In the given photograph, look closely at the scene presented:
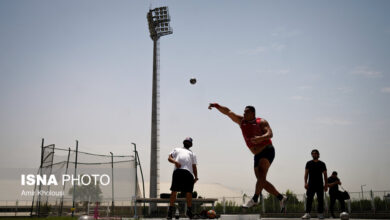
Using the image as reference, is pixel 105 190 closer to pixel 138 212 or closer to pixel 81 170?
pixel 81 170

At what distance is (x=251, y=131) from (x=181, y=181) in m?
2.28

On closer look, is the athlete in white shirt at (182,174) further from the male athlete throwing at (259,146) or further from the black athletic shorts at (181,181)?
the male athlete throwing at (259,146)

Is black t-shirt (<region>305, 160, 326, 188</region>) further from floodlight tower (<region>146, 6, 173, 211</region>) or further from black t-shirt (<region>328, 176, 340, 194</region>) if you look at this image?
floodlight tower (<region>146, 6, 173, 211</region>)

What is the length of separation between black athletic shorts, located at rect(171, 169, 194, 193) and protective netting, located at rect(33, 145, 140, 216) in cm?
895

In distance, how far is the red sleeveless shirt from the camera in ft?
20.7

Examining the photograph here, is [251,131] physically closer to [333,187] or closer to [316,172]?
[316,172]

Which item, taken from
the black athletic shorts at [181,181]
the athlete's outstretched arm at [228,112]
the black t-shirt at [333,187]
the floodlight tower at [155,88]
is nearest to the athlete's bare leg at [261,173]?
the athlete's outstretched arm at [228,112]

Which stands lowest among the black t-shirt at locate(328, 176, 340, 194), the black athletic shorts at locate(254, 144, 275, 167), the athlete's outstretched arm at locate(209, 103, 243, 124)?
the black t-shirt at locate(328, 176, 340, 194)

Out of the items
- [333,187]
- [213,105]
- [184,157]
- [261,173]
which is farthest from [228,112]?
[333,187]

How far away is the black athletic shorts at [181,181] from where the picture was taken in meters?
7.86

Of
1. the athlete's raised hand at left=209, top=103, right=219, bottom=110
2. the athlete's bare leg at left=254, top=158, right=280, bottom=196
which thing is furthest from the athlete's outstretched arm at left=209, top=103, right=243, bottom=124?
the athlete's bare leg at left=254, top=158, right=280, bottom=196

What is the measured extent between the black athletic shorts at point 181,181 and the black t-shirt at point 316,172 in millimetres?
3274

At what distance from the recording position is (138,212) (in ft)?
49.4

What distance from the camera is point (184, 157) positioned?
798 cm
